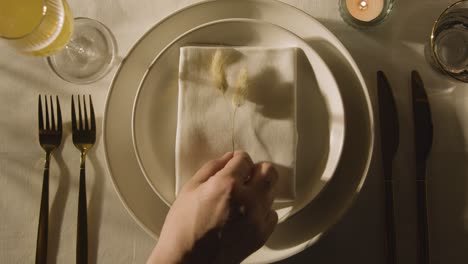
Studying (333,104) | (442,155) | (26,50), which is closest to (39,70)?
(26,50)

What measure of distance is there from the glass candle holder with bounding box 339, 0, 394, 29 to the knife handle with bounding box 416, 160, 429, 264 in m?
0.25

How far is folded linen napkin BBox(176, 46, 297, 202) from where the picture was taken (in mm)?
604

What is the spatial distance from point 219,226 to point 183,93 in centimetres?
22

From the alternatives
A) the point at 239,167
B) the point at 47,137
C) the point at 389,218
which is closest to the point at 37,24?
the point at 47,137

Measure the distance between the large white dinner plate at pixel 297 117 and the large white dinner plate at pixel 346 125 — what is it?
3 centimetres

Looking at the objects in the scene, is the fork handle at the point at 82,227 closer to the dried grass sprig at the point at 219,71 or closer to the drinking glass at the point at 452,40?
the dried grass sprig at the point at 219,71

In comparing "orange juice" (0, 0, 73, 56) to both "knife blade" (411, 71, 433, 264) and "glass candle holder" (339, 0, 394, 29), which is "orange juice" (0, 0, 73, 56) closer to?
"glass candle holder" (339, 0, 394, 29)

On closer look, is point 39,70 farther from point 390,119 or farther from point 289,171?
point 390,119

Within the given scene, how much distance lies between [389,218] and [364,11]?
1.19ft

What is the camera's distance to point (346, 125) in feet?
A: 2.02

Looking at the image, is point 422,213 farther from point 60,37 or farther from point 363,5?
point 60,37

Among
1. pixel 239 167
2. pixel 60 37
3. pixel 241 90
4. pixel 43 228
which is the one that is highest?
pixel 60 37

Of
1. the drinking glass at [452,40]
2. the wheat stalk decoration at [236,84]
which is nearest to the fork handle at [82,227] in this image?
the wheat stalk decoration at [236,84]

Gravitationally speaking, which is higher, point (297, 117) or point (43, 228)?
point (297, 117)
